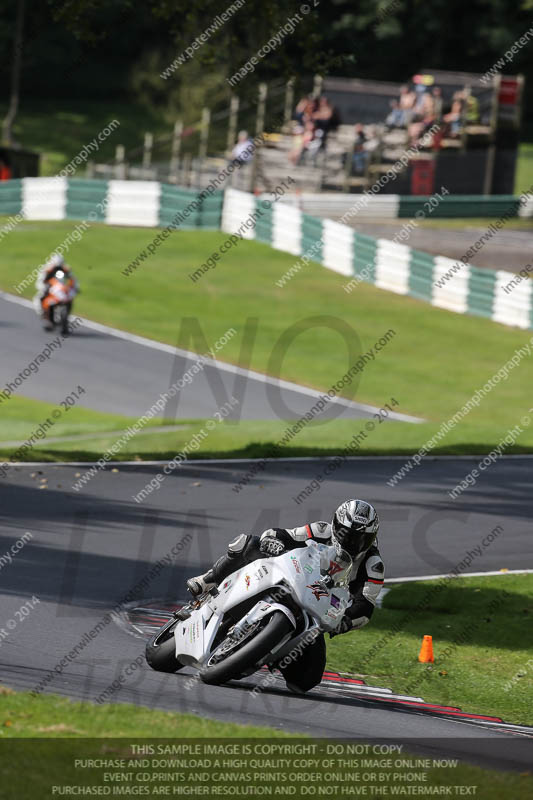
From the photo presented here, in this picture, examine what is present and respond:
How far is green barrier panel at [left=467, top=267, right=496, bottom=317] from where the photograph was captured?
107 feet

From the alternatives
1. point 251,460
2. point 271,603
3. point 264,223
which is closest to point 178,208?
point 264,223

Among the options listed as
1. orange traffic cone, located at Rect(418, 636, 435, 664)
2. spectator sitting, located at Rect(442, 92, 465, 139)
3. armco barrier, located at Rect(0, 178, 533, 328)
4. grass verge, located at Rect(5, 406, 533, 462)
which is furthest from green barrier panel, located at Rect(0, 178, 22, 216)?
orange traffic cone, located at Rect(418, 636, 435, 664)

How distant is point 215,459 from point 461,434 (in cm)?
521

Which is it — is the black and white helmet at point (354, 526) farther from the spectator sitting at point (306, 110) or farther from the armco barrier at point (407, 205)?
the spectator sitting at point (306, 110)

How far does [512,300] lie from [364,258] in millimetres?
→ 4964

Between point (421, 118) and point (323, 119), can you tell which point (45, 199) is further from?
point (421, 118)

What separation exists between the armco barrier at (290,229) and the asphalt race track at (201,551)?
12930mm

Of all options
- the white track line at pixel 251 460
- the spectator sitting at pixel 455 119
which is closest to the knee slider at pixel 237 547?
the white track line at pixel 251 460

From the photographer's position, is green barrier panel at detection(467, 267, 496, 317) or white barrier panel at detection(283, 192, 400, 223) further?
white barrier panel at detection(283, 192, 400, 223)

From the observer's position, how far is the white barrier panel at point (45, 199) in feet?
126

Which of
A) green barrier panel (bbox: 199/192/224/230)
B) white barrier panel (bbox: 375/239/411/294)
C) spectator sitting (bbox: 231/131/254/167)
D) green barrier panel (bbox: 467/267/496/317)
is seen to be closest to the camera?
green barrier panel (bbox: 467/267/496/317)

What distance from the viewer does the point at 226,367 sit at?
90.6 feet

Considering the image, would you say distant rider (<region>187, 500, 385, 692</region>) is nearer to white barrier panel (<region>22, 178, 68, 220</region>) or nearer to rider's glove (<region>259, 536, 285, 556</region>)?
rider's glove (<region>259, 536, 285, 556</region>)

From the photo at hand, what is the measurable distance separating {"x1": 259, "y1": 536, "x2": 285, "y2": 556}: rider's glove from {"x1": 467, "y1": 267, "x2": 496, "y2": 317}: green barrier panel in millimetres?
24305
